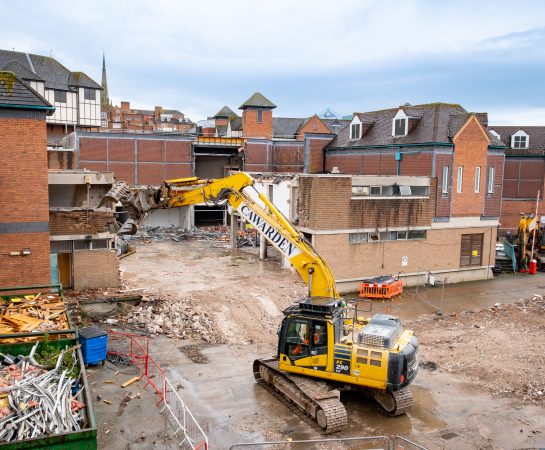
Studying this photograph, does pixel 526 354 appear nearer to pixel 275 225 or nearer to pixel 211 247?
pixel 275 225

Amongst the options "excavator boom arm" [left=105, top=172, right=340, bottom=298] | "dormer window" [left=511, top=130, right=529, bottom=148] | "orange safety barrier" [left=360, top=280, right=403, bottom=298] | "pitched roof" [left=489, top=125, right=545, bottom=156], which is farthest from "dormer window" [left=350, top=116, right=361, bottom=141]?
"excavator boom arm" [left=105, top=172, right=340, bottom=298]

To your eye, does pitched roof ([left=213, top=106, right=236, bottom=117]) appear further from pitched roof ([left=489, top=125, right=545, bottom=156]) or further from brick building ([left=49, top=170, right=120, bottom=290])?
brick building ([left=49, top=170, right=120, bottom=290])

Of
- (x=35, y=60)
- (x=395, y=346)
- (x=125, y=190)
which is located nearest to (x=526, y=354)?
(x=395, y=346)

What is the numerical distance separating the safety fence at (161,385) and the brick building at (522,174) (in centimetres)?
4158

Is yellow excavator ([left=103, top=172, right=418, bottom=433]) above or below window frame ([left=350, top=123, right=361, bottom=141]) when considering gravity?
below

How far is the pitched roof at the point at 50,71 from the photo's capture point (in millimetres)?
52406

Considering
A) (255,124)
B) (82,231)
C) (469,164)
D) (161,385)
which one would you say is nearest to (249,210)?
(161,385)

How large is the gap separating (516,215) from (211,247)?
3031cm

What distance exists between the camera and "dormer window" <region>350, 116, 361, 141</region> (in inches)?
1570

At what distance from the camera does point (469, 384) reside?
16.8 m

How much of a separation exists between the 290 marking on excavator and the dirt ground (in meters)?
4.21

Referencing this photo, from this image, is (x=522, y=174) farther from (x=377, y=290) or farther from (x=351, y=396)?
(x=351, y=396)

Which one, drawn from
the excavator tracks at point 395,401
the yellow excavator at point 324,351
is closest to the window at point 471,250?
the yellow excavator at point 324,351

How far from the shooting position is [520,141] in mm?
50125
